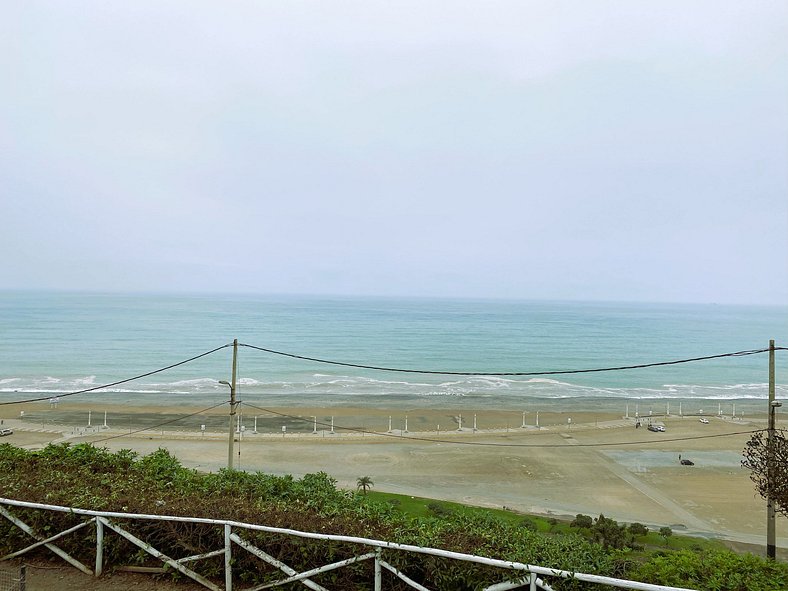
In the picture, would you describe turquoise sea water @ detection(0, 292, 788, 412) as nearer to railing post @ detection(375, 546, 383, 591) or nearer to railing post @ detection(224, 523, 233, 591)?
railing post @ detection(224, 523, 233, 591)

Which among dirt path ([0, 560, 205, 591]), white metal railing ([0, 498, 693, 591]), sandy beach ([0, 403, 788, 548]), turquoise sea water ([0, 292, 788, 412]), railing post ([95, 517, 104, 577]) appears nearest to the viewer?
white metal railing ([0, 498, 693, 591])

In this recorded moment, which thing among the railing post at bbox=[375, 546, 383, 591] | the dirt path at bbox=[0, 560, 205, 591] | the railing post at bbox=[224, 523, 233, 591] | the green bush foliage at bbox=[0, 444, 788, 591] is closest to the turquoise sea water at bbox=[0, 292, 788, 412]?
the green bush foliage at bbox=[0, 444, 788, 591]

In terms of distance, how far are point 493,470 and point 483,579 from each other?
776 inches

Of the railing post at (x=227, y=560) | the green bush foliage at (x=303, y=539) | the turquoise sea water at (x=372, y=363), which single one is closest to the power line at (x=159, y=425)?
the turquoise sea water at (x=372, y=363)

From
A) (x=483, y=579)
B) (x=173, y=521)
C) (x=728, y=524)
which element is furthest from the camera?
(x=728, y=524)

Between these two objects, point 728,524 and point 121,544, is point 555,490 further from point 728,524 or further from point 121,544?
point 121,544

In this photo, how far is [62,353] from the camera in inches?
2239

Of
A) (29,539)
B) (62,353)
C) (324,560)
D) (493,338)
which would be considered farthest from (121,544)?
(493,338)

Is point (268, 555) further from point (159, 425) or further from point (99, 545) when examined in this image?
A: point (159, 425)

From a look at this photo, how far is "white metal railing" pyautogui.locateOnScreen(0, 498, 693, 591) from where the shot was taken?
4129 mm

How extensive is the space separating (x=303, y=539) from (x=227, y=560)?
850 millimetres

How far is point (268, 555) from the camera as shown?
16.1 ft

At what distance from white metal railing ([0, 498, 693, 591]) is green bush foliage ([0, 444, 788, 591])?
0.32ft

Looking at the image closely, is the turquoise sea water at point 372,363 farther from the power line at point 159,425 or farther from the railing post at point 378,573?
the railing post at point 378,573
